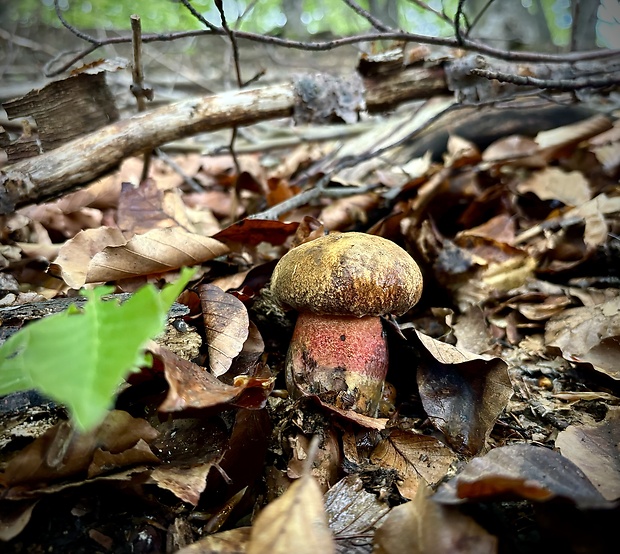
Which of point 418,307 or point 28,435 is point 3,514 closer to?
point 28,435

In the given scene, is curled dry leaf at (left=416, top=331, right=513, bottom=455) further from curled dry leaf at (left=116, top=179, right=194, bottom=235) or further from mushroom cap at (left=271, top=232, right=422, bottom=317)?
curled dry leaf at (left=116, top=179, right=194, bottom=235)

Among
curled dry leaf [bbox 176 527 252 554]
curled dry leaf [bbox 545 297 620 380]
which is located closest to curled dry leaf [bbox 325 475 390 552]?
curled dry leaf [bbox 176 527 252 554]

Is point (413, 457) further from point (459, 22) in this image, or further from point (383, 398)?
point (459, 22)

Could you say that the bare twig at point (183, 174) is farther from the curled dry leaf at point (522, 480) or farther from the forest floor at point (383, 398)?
the curled dry leaf at point (522, 480)

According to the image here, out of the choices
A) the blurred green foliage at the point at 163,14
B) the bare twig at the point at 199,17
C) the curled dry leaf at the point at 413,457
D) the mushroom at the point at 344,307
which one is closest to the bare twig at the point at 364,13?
the bare twig at the point at 199,17

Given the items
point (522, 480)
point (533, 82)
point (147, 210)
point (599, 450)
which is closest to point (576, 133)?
point (533, 82)

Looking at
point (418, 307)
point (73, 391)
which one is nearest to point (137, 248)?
point (73, 391)
